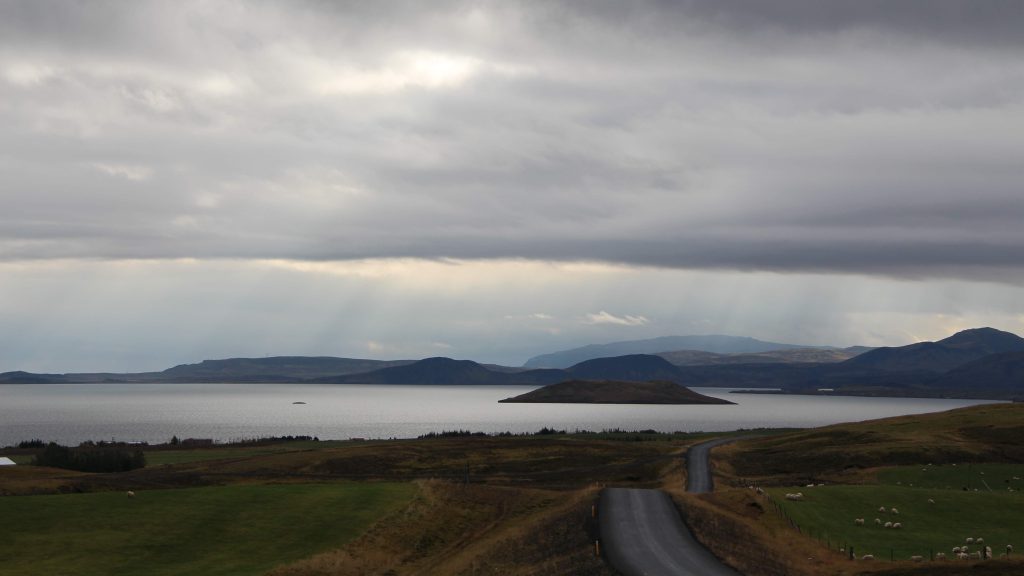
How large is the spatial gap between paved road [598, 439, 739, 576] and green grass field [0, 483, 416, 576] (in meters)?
16.8

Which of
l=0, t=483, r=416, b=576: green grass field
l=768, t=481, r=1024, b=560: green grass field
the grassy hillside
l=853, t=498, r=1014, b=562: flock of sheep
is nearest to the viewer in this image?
l=853, t=498, r=1014, b=562: flock of sheep

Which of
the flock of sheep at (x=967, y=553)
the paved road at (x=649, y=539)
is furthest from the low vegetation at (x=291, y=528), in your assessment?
the flock of sheep at (x=967, y=553)

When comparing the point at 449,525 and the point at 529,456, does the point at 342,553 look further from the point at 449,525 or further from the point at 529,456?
the point at 529,456

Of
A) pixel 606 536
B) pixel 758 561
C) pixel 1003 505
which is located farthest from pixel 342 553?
pixel 1003 505

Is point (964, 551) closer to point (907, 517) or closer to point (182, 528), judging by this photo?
point (907, 517)

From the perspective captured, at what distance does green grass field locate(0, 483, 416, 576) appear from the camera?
52062mm

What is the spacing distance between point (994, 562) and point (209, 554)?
42.8 m

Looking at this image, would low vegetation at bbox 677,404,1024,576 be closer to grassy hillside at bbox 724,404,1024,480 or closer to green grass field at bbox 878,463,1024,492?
green grass field at bbox 878,463,1024,492

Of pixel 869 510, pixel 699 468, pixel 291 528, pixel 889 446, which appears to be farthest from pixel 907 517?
pixel 889 446

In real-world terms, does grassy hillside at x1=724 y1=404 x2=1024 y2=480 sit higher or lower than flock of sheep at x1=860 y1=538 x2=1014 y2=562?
higher

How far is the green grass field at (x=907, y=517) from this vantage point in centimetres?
5462

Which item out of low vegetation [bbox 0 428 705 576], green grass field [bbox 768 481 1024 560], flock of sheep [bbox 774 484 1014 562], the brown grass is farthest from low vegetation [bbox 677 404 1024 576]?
low vegetation [bbox 0 428 705 576]

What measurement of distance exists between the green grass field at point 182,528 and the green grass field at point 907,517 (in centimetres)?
2948

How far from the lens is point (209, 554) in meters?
54.8
